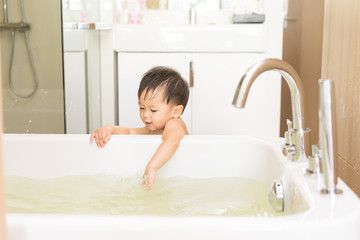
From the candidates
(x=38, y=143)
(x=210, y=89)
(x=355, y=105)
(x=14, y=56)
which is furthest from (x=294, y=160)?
(x=210, y=89)

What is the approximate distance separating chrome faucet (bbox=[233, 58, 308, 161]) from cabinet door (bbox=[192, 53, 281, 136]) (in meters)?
1.39

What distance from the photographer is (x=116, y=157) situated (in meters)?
1.71

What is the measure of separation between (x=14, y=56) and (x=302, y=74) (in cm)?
228

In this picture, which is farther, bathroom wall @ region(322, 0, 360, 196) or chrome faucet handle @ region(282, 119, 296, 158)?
bathroom wall @ region(322, 0, 360, 196)

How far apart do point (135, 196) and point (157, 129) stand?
512 millimetres

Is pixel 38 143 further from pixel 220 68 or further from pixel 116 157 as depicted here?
pixel 220 68

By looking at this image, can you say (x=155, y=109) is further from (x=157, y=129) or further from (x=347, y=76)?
(x=347, y=76)

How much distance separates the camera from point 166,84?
190 centimetres

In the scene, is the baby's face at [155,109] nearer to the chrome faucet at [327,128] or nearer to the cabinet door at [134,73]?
the cabinet door at [134,73]

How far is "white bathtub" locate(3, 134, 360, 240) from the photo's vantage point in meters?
0.87

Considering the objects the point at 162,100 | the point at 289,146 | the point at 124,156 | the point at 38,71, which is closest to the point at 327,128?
the point at 289,146

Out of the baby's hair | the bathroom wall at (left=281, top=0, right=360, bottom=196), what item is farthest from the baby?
the bathroom wall at (left=281, top=0, right=360, bottom=196)

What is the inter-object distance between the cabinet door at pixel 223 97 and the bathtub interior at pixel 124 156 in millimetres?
1049

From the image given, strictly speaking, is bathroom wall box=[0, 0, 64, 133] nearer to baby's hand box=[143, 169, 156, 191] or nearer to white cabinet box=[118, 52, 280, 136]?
white cabinet box=[118, 52, 280, 136]
